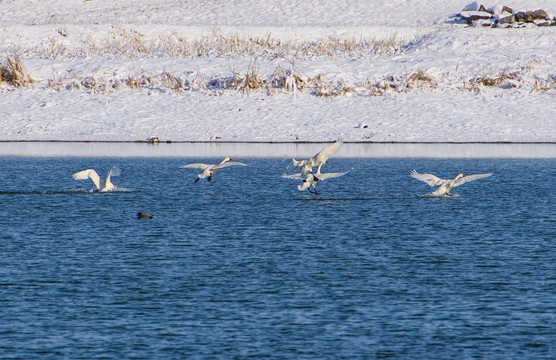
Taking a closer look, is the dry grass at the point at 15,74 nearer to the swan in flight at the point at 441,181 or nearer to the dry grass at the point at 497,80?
the dry grass at the point at 497,80

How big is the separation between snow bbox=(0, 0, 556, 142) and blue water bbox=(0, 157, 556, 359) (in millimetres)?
11565

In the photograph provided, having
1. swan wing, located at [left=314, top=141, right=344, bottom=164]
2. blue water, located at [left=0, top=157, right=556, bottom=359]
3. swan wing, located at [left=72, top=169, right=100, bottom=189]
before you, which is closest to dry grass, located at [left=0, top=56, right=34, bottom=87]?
blue water, located at [left=0, top=157, right=556, bottom=359]

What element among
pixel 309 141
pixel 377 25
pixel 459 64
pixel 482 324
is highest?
pixel 377 25

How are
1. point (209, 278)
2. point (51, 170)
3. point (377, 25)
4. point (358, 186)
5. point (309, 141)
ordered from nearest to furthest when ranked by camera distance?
point (209, 278) < point (358, 186) < point (51, 170) < point (309, 141) < point (377, 25)

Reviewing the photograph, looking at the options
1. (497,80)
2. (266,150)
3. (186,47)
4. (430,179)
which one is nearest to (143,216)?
(430,179)

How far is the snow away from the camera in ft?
115

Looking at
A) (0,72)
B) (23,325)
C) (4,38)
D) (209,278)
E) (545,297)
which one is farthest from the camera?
(4,38)

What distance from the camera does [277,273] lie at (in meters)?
13.3

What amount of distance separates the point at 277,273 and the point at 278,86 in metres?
27.2

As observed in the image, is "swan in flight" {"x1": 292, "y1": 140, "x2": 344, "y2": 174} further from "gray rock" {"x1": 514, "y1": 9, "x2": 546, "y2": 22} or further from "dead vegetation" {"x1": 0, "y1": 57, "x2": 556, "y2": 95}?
"gray rock" {"x1": 514, "y1": 9, "x2": 546, "y2": 22}

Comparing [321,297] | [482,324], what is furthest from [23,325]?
[482,324]

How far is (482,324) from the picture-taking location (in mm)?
10633

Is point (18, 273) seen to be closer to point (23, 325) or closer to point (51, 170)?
point (23, 325)

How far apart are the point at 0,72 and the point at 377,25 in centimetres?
2695
